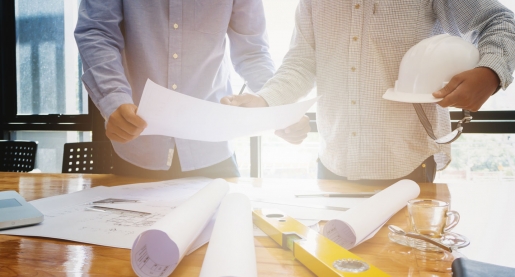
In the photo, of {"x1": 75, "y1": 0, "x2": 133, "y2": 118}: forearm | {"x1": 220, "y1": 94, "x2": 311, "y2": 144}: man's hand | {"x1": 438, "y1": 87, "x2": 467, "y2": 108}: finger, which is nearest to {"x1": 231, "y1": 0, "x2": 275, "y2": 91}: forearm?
{"x1": 220, "y1": 94, "x2": 311, "y2": 144}: man's hand

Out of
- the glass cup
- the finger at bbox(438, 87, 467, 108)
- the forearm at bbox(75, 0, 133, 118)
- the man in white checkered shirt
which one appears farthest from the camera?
the man in white checkered shirt

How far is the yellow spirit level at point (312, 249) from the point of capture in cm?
42

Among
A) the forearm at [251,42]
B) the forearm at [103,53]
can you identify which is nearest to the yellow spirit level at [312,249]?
the forearm at [103,53]

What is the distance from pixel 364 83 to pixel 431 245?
746mm

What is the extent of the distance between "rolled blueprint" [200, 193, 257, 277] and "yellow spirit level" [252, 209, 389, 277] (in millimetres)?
59

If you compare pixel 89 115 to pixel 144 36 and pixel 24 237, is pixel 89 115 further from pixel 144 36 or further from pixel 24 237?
pixel 24 237

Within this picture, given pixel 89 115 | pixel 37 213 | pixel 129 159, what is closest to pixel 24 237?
pixel 37 213

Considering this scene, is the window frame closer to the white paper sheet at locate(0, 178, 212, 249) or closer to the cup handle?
the white paper sheet at locate(0, 178, 212, 249)

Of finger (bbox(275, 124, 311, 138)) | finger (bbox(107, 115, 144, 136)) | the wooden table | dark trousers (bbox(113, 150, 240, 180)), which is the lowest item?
the wooden table

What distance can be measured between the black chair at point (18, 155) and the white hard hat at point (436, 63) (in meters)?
2.15

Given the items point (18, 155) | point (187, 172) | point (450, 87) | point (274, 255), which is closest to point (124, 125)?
point (187, 172)

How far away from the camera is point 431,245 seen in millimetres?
570

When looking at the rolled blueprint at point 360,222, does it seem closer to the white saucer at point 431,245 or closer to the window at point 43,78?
the white saucer at point 431,245

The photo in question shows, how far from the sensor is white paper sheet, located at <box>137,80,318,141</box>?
0.75m
